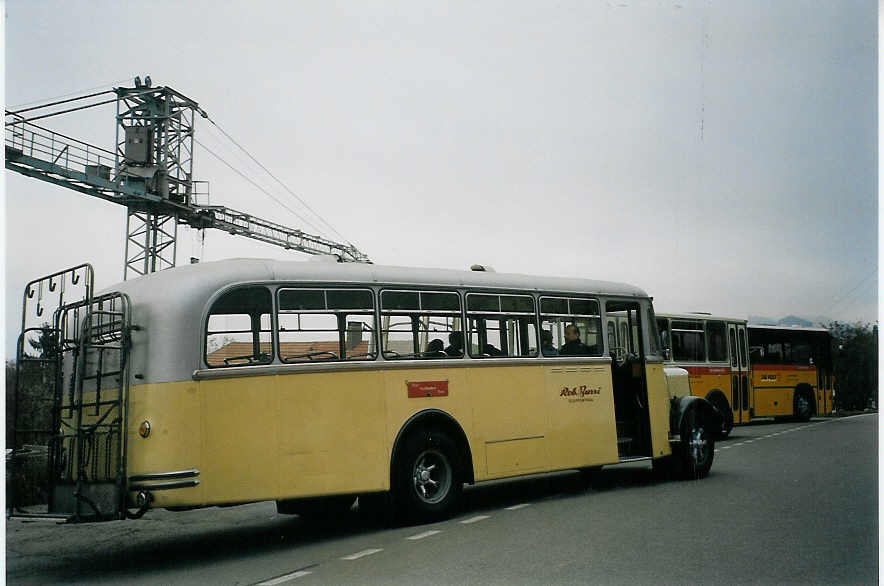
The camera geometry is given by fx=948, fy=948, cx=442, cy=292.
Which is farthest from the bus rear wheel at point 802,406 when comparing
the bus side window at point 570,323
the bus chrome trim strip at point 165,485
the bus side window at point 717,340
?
the bus chrome trim strip at point 165,485

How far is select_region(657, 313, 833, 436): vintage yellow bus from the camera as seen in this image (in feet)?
74.2

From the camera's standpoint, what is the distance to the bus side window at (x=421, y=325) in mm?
9953

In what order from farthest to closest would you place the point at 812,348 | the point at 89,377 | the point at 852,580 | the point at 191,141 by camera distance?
1. the point at 812,348
2. the point at 191,141
3. the point at 89,377
4. the point at 852,580

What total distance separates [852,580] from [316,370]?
498cm

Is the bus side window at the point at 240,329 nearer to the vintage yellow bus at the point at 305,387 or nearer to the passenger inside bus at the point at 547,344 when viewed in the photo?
the vintage yellow bus at the point at 305,387

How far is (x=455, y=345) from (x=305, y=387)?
7.09ft

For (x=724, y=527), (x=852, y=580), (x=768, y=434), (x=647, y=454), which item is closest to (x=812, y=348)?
(x=768, y=434)

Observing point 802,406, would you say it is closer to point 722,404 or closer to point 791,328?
point 791,328

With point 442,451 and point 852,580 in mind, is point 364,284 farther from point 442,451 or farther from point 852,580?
point 852,580

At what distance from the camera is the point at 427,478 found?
10.0 meters

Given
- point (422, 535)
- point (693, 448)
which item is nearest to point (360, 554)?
point (422, 535)

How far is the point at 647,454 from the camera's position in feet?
41.4

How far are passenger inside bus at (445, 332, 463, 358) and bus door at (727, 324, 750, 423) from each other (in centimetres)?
1502

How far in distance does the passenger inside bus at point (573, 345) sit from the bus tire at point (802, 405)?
1829 centimetres
